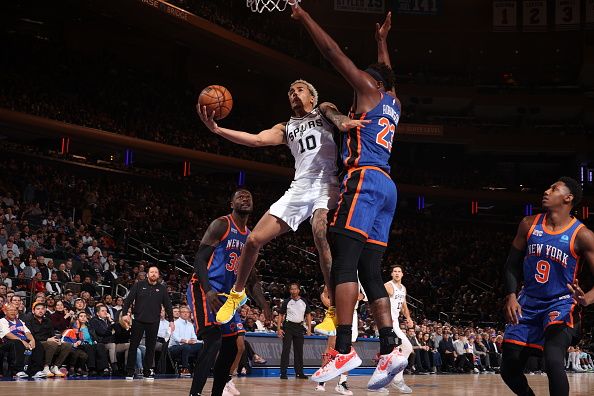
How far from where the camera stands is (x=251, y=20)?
3469 centimetres

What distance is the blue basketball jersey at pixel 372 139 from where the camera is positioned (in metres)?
6.08

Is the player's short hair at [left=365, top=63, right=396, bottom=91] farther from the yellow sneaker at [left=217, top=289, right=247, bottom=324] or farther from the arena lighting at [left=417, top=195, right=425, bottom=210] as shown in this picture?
the arena lighting at [left=417, top=195, right=425, bottom=210]

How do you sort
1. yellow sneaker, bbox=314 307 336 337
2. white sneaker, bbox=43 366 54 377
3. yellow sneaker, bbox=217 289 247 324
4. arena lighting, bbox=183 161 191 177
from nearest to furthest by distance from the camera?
yellow sneaker, bbox=314 307 336 337 → yellow sneaker, bbox=217 289 247 324 → white sneaker, bbox=43 366 54 377 → arena lighting, bbox=183 161 191 177

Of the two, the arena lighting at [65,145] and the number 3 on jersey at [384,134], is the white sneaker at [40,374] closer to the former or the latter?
the number 3 on jersey at [384,134]

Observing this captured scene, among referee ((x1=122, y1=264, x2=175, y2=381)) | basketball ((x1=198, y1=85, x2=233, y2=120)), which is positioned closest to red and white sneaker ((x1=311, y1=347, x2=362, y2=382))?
basketball ((x1=198, y1=85, x2=233, y2=120))

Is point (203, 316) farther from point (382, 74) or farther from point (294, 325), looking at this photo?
point (294, 325)

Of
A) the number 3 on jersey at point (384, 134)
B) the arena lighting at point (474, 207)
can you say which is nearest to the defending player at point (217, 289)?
the number 3 on jersey at point (384, 134)

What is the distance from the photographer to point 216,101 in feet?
24.9

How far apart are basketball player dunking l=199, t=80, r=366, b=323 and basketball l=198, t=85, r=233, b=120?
0.27 metres

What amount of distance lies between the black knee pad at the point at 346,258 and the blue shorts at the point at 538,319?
1631mm

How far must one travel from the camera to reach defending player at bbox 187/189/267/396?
24.7ft

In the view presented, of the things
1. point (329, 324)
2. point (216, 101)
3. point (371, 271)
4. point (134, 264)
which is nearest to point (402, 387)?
point (329, 324)

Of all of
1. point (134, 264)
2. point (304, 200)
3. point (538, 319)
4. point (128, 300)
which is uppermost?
point (304, 200)

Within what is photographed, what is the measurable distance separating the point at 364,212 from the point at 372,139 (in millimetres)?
635
